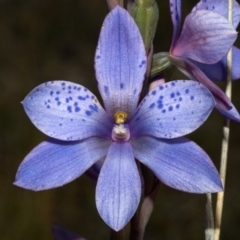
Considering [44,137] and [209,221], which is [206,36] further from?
[44,137]

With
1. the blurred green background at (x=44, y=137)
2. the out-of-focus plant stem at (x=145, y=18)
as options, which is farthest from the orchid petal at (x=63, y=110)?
the blurred green background at (x=44, y=137)

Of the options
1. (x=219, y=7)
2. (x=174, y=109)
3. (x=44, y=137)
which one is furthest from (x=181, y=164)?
(x=44, y=137)

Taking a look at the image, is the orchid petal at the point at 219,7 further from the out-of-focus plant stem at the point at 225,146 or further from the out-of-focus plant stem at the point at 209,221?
the out-of-focus plant stem at the point at 209,221

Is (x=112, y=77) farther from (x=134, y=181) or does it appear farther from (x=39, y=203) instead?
(x=39, y=203)

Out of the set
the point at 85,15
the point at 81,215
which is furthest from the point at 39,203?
the point at 85,15

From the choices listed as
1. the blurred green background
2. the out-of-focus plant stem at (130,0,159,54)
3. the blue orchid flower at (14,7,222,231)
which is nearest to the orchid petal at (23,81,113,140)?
the blue orchid flower at (14,7,222,231)

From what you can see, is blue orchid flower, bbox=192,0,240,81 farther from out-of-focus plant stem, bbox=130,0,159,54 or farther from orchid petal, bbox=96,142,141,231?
orchid petal, bbox=96,142,141,231
